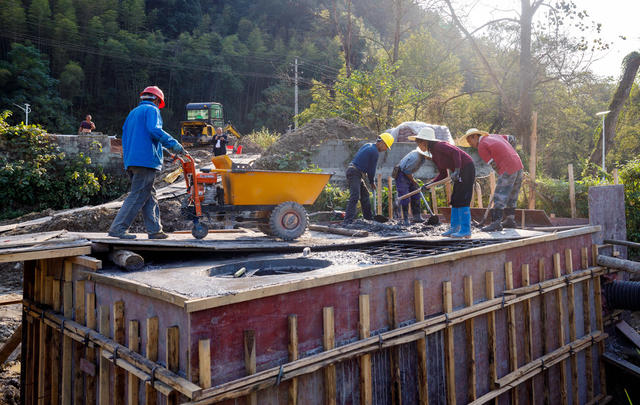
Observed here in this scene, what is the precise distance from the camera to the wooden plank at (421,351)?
13.9 ft

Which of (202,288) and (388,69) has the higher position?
(388,69)

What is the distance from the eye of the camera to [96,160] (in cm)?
Result: 1677

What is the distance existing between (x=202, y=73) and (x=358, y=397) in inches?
1734

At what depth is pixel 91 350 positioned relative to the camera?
3957 millimetres

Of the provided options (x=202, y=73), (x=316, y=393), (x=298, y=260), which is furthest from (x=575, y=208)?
(x=202, y=73)

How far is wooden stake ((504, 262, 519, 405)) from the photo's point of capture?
525cm

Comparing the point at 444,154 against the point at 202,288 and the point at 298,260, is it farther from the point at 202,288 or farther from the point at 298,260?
the point at 202,288

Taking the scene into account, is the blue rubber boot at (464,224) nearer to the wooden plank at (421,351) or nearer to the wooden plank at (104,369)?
the wooden plank at (421,351)

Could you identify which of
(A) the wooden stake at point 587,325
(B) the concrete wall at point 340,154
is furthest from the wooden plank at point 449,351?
(B) the concrete wall at point 340,154

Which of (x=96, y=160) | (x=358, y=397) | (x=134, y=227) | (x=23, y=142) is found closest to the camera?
(x=358, y=397)

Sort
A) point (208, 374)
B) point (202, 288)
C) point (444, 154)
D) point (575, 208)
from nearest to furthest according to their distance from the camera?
point (208, 374)
point (202, 288)
point (444, 154)
point (575, 208)

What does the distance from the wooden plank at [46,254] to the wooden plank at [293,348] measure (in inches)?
81.6

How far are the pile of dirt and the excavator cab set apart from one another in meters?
8.85

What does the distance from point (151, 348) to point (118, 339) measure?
1.75 feet
